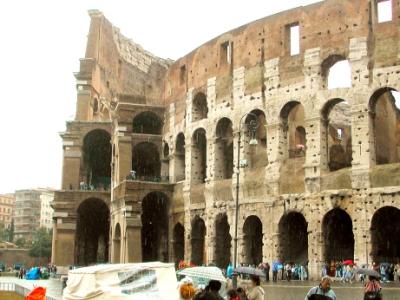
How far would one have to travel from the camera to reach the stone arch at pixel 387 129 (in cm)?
3170

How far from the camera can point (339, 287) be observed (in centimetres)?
2211

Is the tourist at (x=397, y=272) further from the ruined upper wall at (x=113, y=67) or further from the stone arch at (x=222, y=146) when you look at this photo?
the ruined upper wall at (x=113, y=67)

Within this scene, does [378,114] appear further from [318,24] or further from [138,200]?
[138,200]

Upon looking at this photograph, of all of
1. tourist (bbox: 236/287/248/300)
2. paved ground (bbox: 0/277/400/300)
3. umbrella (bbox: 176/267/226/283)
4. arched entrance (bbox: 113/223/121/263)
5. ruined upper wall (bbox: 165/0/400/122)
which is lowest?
paved ground (bbox: 0/277/400/300)

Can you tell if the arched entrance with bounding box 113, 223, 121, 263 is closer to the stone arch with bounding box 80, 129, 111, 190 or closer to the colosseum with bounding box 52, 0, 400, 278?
the colosseum with bounding box 52, 0, 400, 278

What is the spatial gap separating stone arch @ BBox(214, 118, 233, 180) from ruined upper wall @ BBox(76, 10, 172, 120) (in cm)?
970

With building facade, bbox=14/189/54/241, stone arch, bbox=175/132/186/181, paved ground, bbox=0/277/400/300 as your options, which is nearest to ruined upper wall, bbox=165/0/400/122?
stone arch, bbox=175/132/186/181

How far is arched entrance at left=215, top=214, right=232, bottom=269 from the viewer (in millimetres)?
30891

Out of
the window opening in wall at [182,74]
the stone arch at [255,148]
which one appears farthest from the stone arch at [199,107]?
the stone arch at [255,148]

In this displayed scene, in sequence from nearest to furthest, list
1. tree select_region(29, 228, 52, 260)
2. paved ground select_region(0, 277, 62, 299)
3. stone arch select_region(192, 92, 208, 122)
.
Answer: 1. paved ground select_region(0, 277, 62, 299)
2. stone arch select_region(192, 92, 208, 122)
3. tree select_region(29, 228, 52, 260)

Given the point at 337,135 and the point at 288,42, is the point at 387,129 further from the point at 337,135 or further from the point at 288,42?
the point at 288,42

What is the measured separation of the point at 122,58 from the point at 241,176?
57.8 feet

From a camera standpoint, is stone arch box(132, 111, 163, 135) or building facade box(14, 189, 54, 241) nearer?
stone arch box(132, 111, 163, 135)

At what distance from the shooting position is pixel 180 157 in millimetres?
35156
